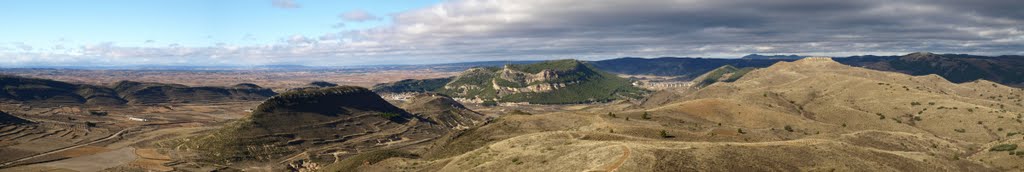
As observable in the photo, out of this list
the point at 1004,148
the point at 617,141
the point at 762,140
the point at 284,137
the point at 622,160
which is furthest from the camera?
the point at 284,137

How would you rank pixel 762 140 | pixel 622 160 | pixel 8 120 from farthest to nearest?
pixel 8 120
pixel 762 140
pixel 622 160

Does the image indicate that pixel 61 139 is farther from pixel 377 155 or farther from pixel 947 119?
pixel 947 119

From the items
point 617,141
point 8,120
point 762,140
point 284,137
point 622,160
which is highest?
point 622,160

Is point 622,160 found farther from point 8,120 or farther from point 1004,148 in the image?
point 8,120

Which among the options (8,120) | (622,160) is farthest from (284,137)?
(622,160)

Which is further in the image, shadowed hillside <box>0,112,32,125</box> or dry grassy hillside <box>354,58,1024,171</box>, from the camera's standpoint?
shadowed hillside <box>0,112,32,125</box>

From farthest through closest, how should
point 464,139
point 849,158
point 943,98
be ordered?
point 943,98, point 464,139, point 849,158

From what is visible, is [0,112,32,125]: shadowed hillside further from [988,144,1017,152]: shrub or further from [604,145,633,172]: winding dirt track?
[988,144,1017,152]: shrub

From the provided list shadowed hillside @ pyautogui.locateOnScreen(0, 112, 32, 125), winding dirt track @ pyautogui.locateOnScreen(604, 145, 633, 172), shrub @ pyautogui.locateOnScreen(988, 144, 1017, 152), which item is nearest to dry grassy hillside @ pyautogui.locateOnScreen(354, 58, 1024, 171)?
winding dirt track @ pyautogui.locateOnScreen(604, 145, 633, 172)

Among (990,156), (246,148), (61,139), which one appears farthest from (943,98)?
(61,139)
